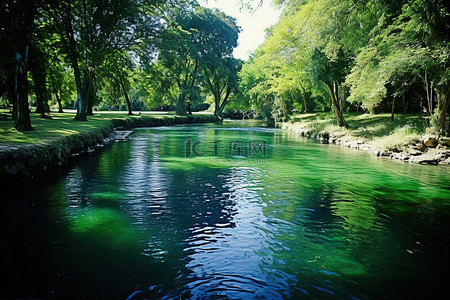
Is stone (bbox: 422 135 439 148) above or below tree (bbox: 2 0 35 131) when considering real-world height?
below

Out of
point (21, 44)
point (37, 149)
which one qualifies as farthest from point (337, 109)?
point (37, 149)

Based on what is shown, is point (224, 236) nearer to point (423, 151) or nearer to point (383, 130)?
point (423, 151)

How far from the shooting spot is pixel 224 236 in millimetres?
6645

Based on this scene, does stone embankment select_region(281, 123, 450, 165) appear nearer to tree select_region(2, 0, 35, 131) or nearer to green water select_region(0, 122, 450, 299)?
green water select_region(0, 122, 450, 299)

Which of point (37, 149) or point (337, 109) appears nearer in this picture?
point (37, 149)

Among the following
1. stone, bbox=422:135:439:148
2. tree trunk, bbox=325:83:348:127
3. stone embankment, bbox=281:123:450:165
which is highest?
tree trunk, bbox=325:83:348:127

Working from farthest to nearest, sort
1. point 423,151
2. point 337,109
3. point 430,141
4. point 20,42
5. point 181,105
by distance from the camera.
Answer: point 181,105, point 337,109, point 423,151, point 430,141, point 20,42

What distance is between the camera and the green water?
482 cm

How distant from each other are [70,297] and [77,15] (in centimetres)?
2753

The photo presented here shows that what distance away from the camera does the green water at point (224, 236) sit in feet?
15.8

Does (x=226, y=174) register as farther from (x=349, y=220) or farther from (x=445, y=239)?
(x=445, y=239)

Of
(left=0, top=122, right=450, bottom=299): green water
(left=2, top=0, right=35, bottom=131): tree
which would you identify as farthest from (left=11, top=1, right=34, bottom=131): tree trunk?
(left=0, top=122, right=450, bottom=299): green water

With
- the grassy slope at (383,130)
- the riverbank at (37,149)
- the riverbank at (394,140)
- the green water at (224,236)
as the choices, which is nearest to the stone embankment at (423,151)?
the riverbank at (394,140)

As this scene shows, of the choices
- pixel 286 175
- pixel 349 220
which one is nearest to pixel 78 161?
pixel 286 175
